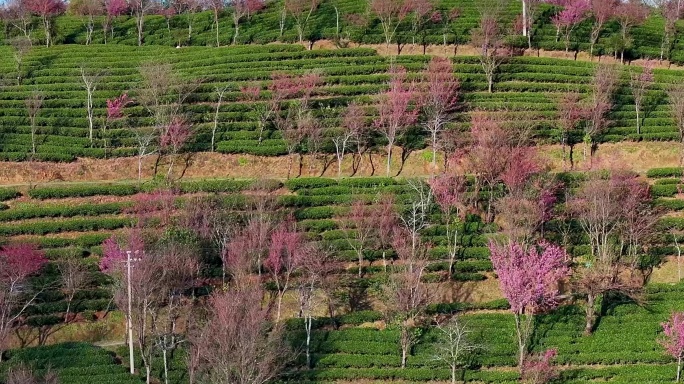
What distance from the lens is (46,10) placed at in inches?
2985

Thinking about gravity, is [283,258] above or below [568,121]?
below

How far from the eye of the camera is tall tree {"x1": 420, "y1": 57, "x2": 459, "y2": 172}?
54.4 metres

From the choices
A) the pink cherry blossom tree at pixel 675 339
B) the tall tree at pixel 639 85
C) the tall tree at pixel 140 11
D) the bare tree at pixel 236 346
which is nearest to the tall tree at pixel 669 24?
the tall tree at pixel 639 85

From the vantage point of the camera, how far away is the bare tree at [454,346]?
35.5 m

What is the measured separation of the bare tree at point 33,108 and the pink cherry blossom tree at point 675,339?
41.5 meters

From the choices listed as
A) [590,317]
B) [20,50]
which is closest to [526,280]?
[590,317]

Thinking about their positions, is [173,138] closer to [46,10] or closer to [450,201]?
[450,201]

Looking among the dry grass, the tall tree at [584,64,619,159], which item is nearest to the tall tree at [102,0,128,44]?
the dry grass

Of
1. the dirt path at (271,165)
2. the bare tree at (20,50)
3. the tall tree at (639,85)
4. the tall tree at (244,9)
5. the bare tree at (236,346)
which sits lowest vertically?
the bare tree at (236,346)

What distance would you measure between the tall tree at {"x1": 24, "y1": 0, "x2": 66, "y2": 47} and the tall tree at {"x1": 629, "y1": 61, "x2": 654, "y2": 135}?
5166 centimetres

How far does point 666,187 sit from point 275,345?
27718 millimetres

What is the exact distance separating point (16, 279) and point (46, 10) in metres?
44.7

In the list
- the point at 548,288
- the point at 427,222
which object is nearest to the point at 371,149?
the point at 427,222

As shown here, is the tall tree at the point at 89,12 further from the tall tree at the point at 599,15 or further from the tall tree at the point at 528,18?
the tall tree at the point at 599,15
